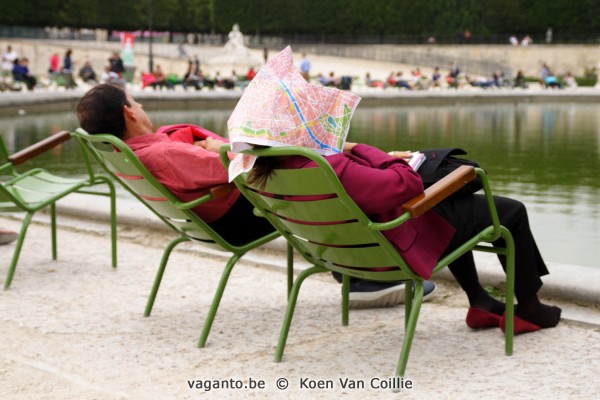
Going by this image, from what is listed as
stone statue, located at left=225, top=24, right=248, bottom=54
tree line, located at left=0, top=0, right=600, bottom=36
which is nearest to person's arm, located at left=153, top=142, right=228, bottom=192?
stone statue, located at left=225, top=24, right=248, bottom=54

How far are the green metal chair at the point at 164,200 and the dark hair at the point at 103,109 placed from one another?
64 mm

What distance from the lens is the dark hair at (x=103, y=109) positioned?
4180 millimetres

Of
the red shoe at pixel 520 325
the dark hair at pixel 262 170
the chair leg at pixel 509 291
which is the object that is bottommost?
the red shoe at pixel 520 325

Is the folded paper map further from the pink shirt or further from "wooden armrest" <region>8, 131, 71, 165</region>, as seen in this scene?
"wooden armrest" <region>8, 131, 71, 165</region>

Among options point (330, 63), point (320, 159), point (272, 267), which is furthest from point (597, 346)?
point (330, 63)

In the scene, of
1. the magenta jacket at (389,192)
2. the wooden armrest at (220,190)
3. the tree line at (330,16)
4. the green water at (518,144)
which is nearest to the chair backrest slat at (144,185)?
the wooden armrest at (220,190)

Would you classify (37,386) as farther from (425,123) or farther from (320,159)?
(425,123)

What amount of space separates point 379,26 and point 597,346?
6478 cm

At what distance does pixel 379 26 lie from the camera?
67.2 metres

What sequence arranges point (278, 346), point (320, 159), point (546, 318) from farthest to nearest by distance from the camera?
point (546, 318) < point (278, 346) < point (320, 159)

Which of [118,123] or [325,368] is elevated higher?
[118,123]

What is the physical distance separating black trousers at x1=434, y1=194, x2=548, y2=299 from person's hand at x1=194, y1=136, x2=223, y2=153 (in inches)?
44.4

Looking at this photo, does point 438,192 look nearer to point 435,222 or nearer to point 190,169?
point 435,222

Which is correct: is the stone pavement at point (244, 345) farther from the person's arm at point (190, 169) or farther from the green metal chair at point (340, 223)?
the person's arm at point (190, 169)
